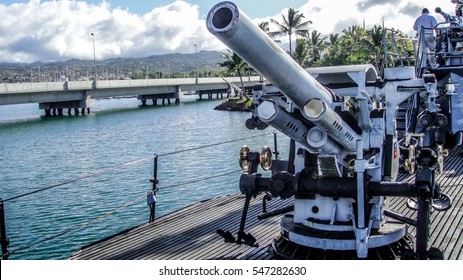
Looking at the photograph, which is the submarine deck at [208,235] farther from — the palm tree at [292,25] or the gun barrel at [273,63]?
the palm tree at [292,25]

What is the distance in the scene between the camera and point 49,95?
181ft

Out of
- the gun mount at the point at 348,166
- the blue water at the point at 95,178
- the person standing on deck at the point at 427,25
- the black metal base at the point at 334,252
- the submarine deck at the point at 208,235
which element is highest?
the person standing on deck at the point at 427,25

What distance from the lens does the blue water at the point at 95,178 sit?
12.7m

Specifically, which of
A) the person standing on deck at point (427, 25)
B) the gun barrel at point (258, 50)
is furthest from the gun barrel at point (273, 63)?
the person standing on deck at point (427, 25)

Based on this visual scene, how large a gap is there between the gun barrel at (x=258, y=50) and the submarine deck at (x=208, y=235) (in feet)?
7.70

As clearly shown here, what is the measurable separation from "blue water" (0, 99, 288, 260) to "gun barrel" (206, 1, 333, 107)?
143 inches

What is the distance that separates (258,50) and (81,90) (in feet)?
193

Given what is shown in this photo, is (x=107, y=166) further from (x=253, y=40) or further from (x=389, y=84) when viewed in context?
(x=253, y=40)

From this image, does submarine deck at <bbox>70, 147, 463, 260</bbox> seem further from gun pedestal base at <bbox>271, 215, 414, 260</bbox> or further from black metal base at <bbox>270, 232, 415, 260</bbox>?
gun pedestal base at <bbox>271, 215, 414, 260</bbox>

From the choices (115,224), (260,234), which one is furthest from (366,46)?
(260,234)

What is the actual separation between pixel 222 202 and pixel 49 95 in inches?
1969

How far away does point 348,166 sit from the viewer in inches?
225

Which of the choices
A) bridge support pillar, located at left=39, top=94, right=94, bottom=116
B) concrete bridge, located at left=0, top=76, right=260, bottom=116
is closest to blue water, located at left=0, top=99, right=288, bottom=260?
concrete bridge, located at left=0, top=76, right=260, bottom=116
